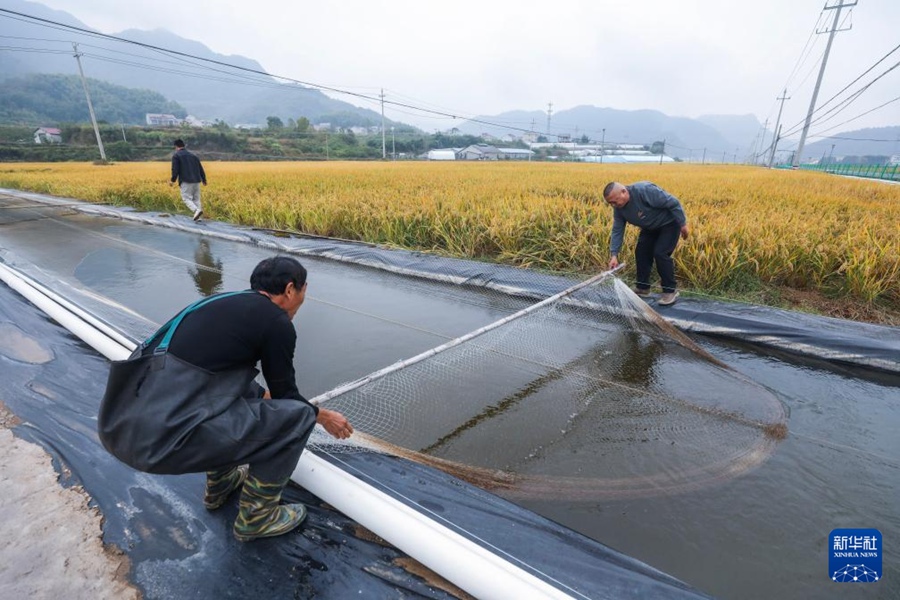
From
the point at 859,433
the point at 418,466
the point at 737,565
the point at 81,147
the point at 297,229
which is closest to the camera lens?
the point at 737,565

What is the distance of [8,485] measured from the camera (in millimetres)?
1854

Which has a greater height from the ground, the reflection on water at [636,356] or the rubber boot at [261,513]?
the rubber boot at [261,513]

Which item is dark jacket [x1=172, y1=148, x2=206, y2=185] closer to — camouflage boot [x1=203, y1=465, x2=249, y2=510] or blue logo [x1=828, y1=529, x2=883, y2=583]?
camouflage boot [x1=203, y1=465, x2=249, y2=510]

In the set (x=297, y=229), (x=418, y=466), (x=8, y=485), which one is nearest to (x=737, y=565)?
(x=418, y=466)

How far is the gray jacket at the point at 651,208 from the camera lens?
397 cm

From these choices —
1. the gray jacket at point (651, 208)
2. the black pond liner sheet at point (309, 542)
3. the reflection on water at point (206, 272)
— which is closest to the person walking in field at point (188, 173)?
the reflection on water at point (206, 272)

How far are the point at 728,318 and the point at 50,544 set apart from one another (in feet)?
14.8

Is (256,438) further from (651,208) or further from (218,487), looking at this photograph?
(651,208)

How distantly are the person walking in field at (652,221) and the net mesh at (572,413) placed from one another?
700 mm

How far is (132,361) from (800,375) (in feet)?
13.3

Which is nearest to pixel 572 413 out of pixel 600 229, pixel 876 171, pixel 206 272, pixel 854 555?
pixel 854 555

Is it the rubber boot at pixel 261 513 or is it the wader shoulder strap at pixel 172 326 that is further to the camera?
the rubber boot at pixel 261 513

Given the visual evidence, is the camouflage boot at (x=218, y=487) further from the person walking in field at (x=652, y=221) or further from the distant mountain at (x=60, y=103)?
the distant mountain at (x=60, y=103)

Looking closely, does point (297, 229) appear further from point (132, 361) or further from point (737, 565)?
point (737, 565)
